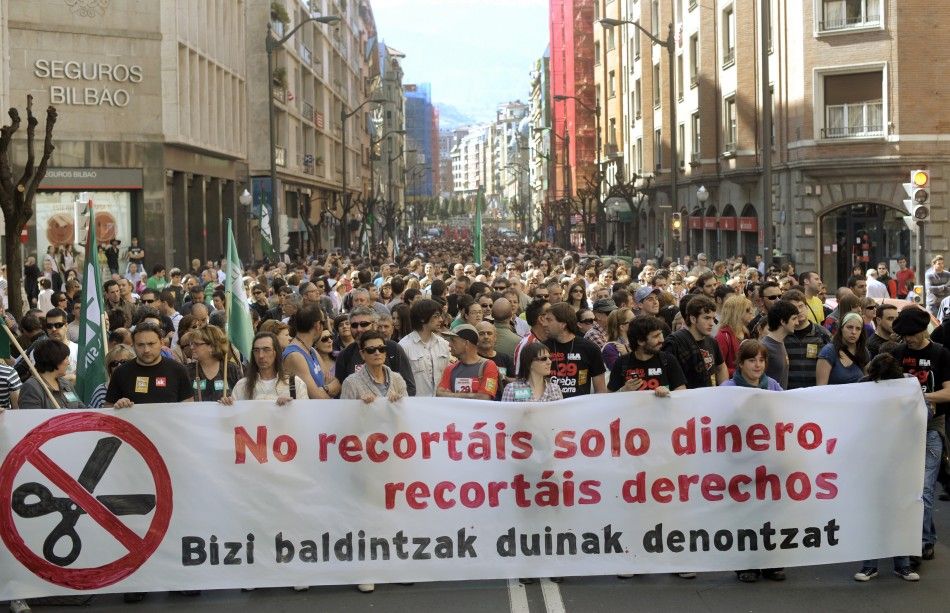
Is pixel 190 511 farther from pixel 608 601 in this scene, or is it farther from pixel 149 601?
pixel 608 601

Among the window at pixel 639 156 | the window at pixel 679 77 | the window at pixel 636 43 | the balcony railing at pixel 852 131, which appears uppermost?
the window at pixel 636 43

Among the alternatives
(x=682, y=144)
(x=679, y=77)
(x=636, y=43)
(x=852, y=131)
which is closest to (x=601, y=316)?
(x=852, y=131)

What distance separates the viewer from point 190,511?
839cm

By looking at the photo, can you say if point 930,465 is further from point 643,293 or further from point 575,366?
point 643,293

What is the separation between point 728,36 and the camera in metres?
47.4

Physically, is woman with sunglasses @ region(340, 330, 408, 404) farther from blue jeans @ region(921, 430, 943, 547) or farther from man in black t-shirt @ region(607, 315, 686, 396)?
blue jeans @ region(921, 430, 943, 547)

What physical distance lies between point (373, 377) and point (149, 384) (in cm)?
140

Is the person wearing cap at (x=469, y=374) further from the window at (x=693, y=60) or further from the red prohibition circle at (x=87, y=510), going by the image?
the window at (x=693, y=60)

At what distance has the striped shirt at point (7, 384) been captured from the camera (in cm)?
928

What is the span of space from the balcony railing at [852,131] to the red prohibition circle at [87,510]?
3176cm

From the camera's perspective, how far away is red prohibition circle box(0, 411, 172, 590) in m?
8.24

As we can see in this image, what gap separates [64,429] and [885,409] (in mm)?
4908

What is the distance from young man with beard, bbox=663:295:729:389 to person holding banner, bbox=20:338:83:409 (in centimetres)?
417

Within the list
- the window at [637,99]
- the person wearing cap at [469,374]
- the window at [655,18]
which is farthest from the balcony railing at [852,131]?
the person wearing cap at [469,374]
